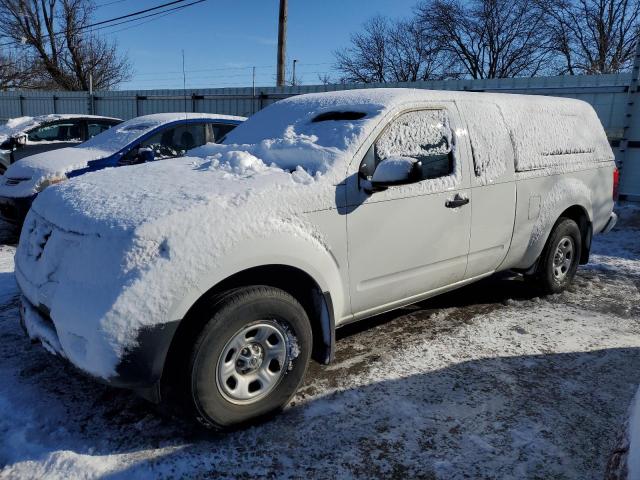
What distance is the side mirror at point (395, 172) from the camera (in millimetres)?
3150

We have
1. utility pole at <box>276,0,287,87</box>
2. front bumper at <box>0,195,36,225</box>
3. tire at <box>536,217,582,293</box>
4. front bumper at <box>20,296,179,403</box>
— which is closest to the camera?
front bumper at <box>20,296,179,403</box>

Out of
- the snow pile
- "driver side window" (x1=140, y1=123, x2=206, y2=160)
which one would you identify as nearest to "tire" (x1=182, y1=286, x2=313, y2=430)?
the snow pile

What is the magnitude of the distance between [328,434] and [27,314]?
179cm

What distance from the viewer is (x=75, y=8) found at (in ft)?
118

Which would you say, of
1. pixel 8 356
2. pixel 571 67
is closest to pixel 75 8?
pixel 571 67

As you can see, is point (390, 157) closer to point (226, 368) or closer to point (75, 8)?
point (226, 368)

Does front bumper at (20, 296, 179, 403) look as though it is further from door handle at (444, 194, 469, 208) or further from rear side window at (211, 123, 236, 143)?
rear side window at (211, 123, 236, 143)

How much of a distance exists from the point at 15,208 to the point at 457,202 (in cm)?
534

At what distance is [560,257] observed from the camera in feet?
16.9

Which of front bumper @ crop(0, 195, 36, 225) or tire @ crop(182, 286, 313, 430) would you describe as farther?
front bumper @ crop(0, 195, 36, 225)

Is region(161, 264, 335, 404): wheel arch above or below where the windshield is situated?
below

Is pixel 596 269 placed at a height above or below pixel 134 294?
below

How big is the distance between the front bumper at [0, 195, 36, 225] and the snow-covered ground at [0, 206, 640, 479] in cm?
246

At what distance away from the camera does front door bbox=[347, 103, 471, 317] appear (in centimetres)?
328
